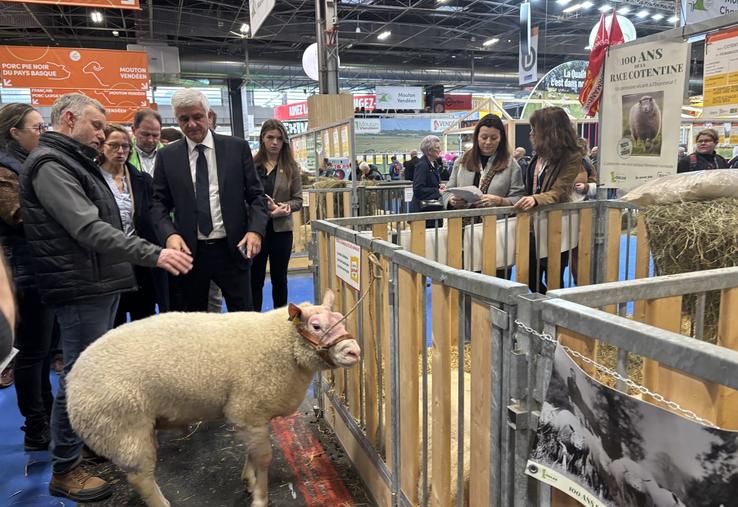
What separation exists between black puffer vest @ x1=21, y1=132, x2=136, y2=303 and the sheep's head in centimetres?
97

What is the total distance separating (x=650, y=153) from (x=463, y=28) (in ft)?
55.4

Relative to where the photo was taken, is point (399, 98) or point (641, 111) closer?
point (641, 111)

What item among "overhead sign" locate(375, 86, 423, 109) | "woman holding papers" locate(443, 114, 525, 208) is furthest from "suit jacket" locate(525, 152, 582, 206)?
"overhead sign" locate(375, 86, 423, 109)

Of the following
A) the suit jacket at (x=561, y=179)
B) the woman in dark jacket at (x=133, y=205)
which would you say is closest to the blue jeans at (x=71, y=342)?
the woman in dark jacket at (x=133, y=205)

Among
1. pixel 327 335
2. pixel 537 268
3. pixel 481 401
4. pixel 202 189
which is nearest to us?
pixel 481 401

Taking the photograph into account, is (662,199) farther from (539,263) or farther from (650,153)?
(539,263)

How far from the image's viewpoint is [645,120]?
121 inches

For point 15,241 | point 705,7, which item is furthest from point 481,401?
point 705,7

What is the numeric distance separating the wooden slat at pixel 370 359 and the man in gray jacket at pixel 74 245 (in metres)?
0.83

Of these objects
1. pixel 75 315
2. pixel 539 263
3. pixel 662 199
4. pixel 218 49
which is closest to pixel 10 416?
pixel 75 315

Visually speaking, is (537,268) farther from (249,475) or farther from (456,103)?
(456,103)

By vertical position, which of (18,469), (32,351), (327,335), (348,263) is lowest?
(18,469)

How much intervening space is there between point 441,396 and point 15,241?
8.24ft

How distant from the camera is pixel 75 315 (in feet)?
7.82
